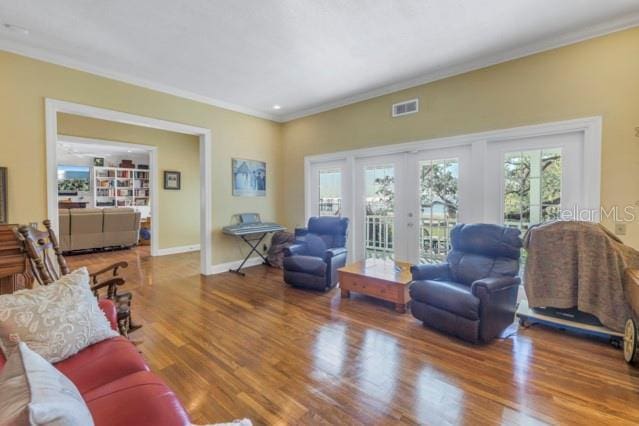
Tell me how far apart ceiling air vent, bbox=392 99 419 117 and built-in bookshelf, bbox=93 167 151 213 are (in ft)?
29.9

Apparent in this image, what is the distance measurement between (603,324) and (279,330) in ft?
9.08

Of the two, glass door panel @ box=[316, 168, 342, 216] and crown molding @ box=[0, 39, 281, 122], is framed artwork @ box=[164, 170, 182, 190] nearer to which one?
crown molding @ box=[0, 39, 281, 122]

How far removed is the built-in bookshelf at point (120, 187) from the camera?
9578mm

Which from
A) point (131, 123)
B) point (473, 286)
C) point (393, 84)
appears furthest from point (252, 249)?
point (473, 286)

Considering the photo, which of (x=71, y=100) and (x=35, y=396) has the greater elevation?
(x=71, y=100)

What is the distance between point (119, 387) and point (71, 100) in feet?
11.8

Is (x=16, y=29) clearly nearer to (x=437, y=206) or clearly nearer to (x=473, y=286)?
(x=473, y=286)

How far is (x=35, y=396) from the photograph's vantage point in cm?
73

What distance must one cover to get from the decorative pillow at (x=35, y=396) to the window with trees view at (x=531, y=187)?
3984 mm

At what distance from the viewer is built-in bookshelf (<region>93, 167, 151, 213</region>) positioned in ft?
31.4

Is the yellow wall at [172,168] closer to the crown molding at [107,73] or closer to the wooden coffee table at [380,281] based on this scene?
the crown molding at [107,73]

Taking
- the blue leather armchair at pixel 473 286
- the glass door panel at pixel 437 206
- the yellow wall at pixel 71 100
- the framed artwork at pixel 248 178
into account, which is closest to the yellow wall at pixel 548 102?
the glass door panel at pixel 437 206

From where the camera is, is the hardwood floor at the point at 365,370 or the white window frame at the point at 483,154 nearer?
the hardwood floor at the point at 365,370

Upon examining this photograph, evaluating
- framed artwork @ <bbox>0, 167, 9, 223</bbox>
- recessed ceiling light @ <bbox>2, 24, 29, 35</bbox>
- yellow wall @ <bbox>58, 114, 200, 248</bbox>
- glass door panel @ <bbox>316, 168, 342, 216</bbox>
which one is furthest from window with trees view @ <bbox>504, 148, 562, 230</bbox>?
yellow wall @ <bbox>58, 114, 200, 248</bbox>
